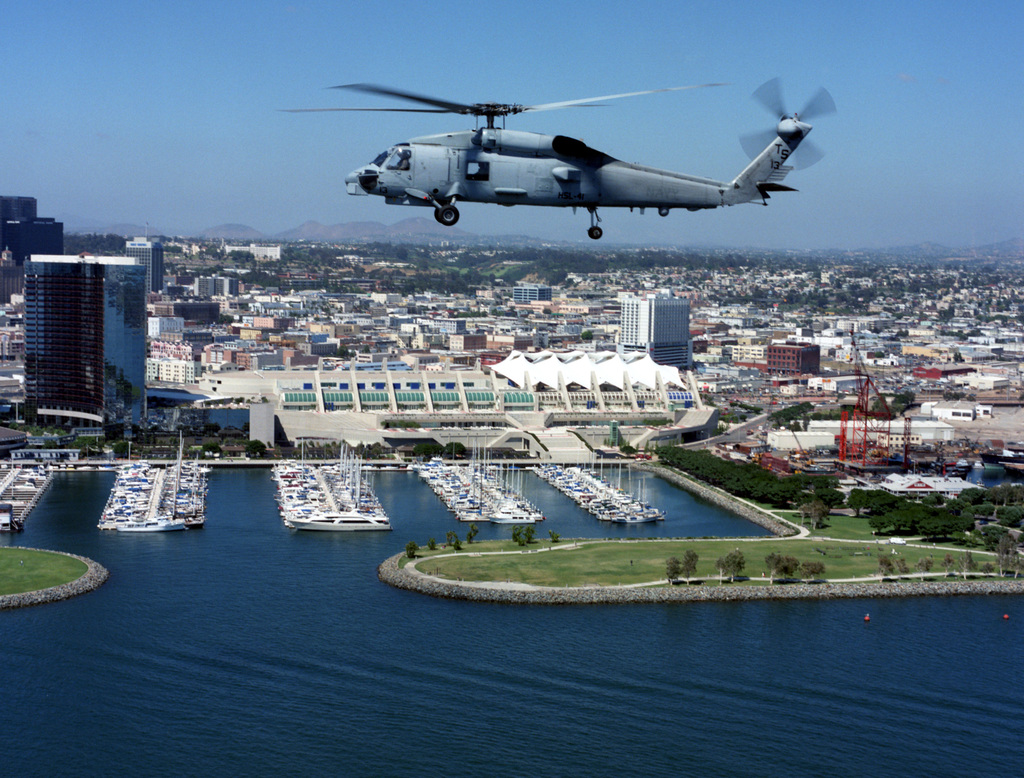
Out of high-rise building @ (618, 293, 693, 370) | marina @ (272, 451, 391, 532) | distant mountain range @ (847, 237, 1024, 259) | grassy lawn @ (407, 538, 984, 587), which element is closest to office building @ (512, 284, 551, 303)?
high-rise building @ (618, 293, 693, 370)

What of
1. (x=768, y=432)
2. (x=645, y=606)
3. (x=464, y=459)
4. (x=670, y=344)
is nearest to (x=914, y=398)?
(x=670, y=344)

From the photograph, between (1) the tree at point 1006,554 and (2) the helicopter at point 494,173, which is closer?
(2) the helicopter at point 494,173

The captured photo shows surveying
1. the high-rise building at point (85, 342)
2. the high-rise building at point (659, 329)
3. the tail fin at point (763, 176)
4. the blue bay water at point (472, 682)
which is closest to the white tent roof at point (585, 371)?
the high-rise building at point (85, 342)

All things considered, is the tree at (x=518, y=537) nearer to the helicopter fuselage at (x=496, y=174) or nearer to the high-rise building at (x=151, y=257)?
the helicopter fuselage at (x=496, y=174)

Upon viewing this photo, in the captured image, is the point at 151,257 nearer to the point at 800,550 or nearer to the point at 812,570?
the point at 800,550

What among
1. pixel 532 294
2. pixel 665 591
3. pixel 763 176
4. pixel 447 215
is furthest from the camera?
pixel 532 294

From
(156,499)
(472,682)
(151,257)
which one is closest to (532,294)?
(151,257)

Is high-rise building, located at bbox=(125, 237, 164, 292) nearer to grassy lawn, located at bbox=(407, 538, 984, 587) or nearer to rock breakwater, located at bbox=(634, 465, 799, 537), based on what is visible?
rock breakwater, located at bbox=(634, 465, 799, 537)
